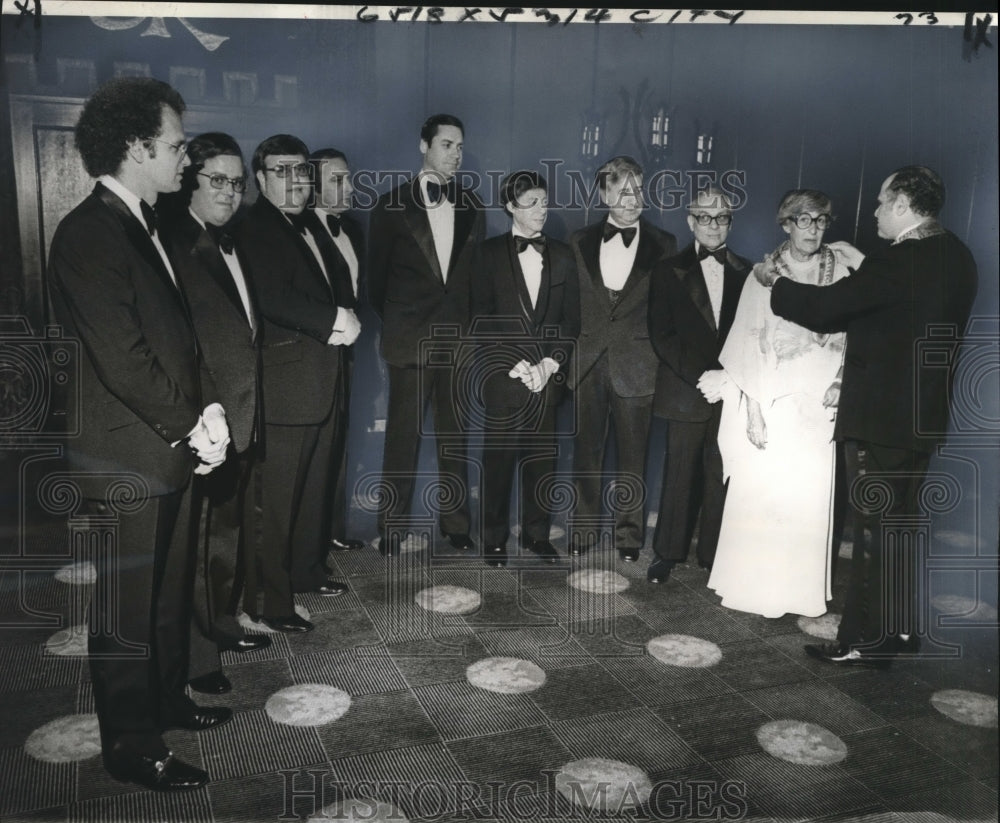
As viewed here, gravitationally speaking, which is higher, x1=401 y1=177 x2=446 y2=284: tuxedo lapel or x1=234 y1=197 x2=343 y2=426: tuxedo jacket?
x1=401 y1=177 x2=446 y2=284: tuxedo lapel

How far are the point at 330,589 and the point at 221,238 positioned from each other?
1440 mm

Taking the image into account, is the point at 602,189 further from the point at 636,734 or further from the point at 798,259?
the point at 636,734

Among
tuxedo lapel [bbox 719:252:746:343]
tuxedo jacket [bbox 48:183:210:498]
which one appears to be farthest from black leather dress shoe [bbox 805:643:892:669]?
tuxedo jacket [bbox 48:183:210:498]

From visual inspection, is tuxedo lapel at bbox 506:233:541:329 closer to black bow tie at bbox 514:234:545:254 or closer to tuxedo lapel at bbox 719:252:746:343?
black bow tie at bbox 514:234:545:254

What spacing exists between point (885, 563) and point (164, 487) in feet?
7.84

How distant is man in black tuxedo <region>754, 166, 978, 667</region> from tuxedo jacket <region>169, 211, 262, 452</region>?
78.4 inches

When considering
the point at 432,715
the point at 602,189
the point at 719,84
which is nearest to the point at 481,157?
the point at 602,189

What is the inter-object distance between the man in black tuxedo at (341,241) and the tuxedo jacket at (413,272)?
0.22ft

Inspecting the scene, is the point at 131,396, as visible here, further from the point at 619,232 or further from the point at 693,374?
the point at 693,374

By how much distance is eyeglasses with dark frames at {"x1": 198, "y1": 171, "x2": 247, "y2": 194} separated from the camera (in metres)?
2.76

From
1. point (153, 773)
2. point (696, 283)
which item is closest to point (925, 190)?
point (696, 283)

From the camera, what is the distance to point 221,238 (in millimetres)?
2740

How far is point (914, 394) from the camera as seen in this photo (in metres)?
3.02

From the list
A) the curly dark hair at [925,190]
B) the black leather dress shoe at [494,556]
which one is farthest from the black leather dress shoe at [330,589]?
the curly dark hair at [925,190]
